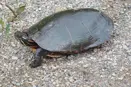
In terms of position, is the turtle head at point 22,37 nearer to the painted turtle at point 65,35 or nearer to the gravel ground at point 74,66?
the painted turtle at point 65,35

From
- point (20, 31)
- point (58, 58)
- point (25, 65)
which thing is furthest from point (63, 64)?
point (20, 31)

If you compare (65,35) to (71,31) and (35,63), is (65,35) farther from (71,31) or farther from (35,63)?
(35,63)

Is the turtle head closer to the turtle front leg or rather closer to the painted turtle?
the painted turtle

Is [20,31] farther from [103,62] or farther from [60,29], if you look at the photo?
[103,62]

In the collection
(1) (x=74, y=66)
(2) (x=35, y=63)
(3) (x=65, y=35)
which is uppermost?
(3) (x=65, y=35)

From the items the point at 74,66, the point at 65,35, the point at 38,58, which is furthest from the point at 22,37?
the point at 74,66

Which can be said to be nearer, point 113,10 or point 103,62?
point 103,62
